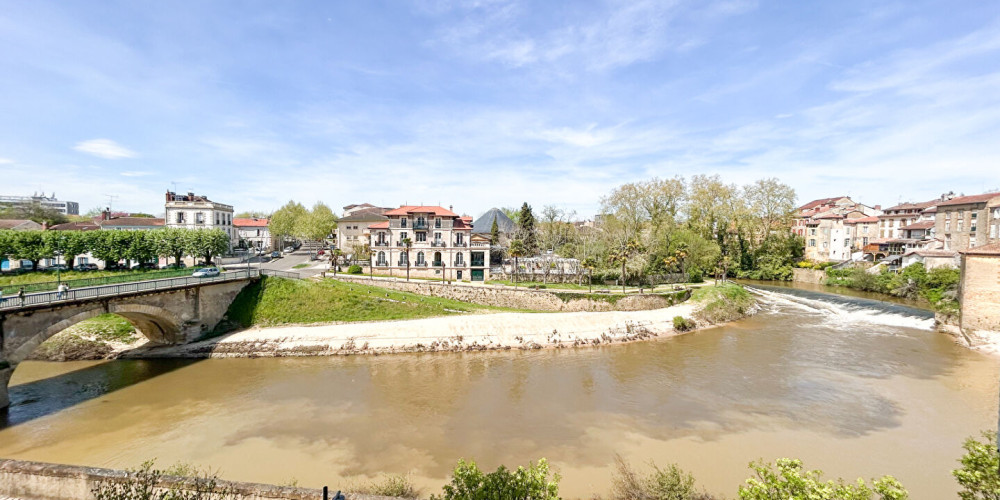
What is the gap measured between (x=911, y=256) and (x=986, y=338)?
88.8 feet

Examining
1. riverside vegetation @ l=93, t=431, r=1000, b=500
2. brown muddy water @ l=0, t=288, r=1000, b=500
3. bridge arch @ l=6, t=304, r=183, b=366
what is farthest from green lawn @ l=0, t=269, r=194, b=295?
riverside vegetation @ l=93, t=431, r=1000, b=500

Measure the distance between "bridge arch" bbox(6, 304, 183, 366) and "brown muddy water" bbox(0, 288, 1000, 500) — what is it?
2667mm

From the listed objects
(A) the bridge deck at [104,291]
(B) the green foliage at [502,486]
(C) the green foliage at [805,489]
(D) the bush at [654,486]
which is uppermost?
(A) the bridge deck at [104,291]

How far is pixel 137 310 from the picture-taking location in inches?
1006

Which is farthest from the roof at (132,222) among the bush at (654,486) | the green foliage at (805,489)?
the green foliage at (805,489)

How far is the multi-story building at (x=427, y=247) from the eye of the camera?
4962cm

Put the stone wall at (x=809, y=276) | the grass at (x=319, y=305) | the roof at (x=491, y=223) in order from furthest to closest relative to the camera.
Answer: the roof at (x=491, y=223), the stone wall at (x=809, y=276), the grass at (x=319, y=305)

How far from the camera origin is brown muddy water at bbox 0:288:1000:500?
15.6m

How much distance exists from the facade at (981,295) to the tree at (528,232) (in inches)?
1723

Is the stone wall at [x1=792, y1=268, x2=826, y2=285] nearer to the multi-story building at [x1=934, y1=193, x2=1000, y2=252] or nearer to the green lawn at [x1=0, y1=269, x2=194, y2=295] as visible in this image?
the multi-story building at [x1=934, y1=193, x2=1000, y2=252]

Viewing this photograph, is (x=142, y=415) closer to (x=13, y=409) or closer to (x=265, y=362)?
(x=13, y=409)

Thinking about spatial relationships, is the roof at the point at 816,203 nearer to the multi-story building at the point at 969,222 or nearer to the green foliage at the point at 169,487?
the multi-story building at the point at 969,222

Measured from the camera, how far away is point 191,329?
98.3 feet

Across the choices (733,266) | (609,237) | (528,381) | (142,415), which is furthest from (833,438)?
(733,266)
